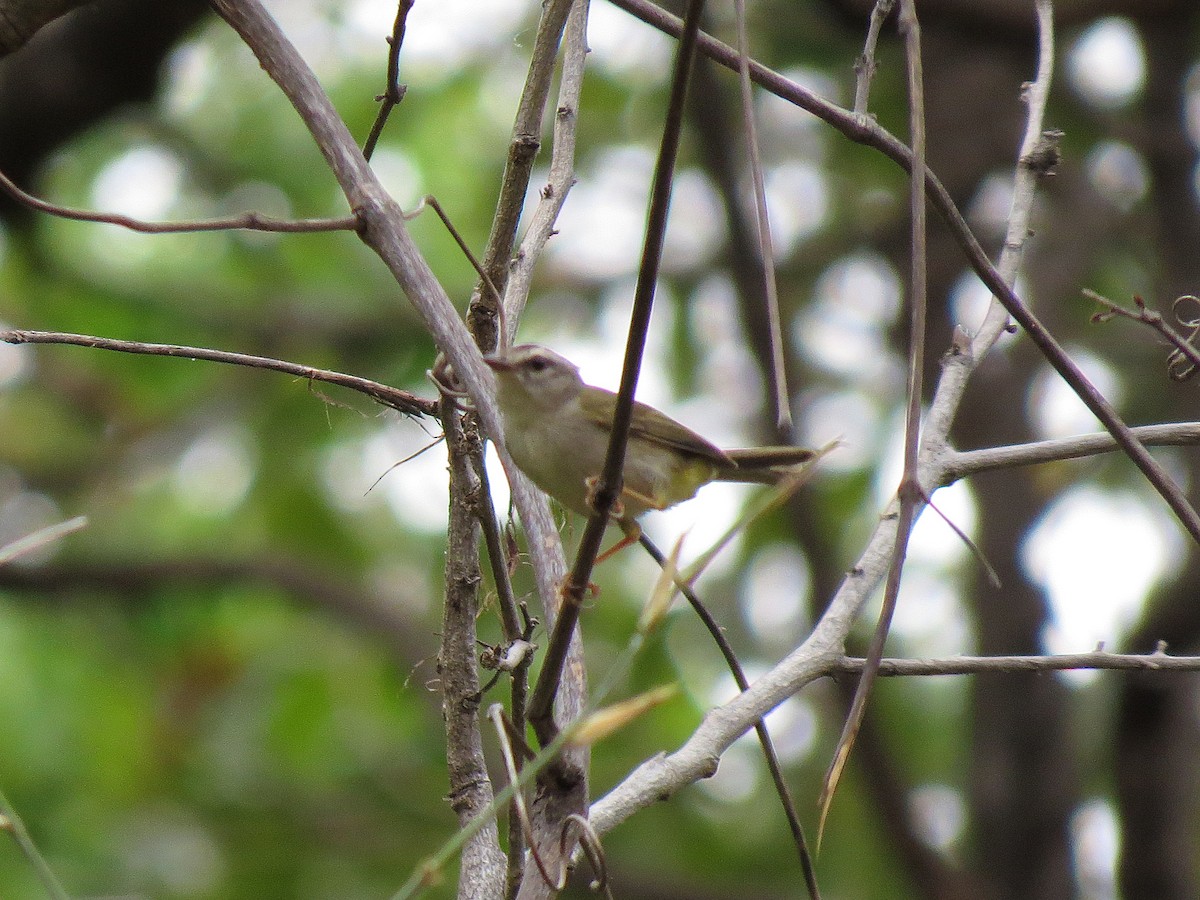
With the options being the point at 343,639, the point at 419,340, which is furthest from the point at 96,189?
the point at 343,639

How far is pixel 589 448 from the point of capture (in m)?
3.04

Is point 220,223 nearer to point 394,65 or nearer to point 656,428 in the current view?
point 394,65

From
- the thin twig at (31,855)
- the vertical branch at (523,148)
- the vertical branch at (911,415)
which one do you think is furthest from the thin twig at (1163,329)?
the thin twig at (31,855)

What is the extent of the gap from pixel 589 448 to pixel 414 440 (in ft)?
10.5

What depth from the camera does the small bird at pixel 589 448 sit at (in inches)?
113

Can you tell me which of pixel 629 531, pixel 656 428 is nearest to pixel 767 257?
pixel 629 531

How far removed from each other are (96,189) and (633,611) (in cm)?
446

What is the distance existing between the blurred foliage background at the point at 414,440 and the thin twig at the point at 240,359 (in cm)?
386

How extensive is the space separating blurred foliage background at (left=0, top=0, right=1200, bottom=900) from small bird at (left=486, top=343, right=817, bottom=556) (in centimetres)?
318

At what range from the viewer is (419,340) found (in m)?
8.38

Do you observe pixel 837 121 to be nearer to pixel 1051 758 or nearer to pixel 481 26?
pixel 1051 758

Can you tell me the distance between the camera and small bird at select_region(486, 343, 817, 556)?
287cm

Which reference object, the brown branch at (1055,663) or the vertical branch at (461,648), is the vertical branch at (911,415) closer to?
the brown branch at (1055,663)

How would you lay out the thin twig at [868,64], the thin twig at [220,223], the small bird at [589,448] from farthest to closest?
the small bird at [589,448] < the thin twig at [868,64] < the thin twig at [220,223]
